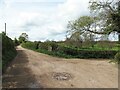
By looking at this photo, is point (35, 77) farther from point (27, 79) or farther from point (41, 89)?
point (41, 89)

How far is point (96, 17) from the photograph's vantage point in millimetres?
29906

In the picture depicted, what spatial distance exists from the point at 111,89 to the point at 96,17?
14.5m

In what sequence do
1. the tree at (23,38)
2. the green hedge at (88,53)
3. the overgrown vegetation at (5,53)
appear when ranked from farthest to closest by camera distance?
the tree at (23,38) < the green hedge at (88,53) < the overgrown vegetation at (5,53)

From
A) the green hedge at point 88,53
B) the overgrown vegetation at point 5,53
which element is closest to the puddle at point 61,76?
→ the overgrown vegetation at point 5,53

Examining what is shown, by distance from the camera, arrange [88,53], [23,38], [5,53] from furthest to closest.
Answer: [23,38], [88,53], [5,53]

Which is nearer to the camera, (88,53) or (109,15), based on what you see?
(109,15)

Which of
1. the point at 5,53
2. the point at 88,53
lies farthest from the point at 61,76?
the point at 88,53

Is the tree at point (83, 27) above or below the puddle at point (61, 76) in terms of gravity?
above

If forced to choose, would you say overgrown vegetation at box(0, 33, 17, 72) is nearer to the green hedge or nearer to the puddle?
the puddle

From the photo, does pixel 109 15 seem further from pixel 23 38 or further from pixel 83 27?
pixel 23 38

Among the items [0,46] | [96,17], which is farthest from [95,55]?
[0,46]

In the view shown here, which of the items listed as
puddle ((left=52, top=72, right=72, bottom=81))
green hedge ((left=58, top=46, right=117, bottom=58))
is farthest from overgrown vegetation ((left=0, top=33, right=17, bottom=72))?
green hedge ((left=58, top=46, right=117, bottom=58))

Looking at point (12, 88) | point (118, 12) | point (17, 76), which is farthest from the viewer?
point (118, 12)

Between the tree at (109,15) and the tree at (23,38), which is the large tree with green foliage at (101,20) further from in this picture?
the tree at (23,38)
